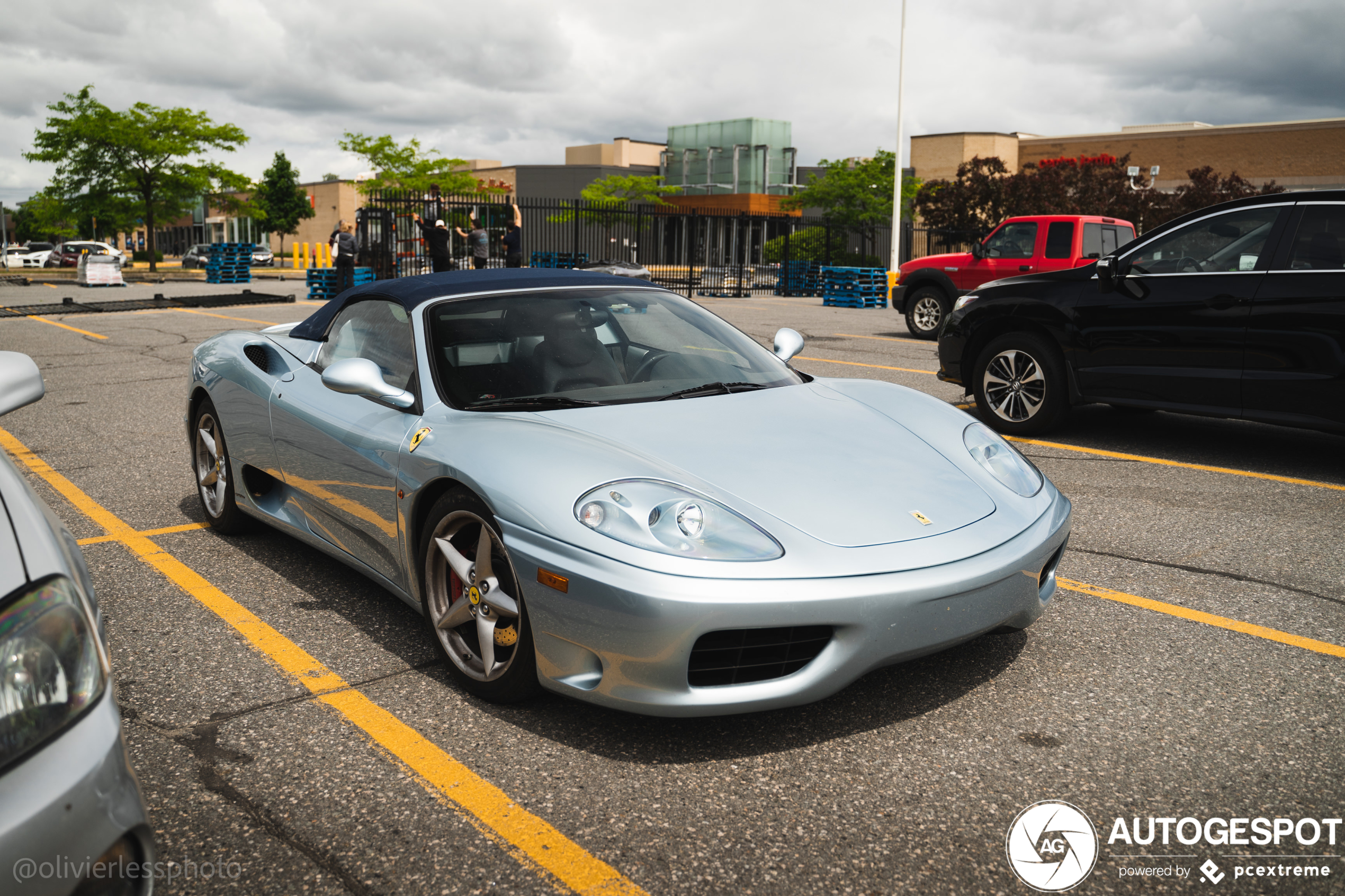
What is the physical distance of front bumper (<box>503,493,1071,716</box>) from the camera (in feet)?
8.38

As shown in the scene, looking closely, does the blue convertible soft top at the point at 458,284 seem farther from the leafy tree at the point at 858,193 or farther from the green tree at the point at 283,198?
the green tree at the point at 283,198

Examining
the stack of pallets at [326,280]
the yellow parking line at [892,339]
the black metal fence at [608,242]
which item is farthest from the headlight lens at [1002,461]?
the stack of pallets at [326,280]

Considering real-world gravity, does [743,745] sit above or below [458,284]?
below

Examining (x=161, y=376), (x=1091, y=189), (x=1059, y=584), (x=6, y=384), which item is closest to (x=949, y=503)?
(x=1059, y=584)

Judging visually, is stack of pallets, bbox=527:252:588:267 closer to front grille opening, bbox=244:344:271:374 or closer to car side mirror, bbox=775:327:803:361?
front grille opening, bbox=244:344:271:374

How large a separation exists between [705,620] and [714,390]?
1.34 meters

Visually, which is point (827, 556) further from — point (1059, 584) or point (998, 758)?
point (1059, 584)

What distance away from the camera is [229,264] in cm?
3078

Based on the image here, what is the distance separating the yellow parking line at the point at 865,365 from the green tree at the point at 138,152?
35996 millimetres

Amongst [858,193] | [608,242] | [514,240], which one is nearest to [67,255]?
[608,242]

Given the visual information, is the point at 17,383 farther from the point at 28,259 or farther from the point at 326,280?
the point at 28,259

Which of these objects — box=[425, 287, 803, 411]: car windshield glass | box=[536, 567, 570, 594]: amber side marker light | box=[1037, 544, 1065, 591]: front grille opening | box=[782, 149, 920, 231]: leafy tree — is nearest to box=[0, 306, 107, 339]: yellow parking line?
box=[425, 287, 803, 411]: car windshield glass

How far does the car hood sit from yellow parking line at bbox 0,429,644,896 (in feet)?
3.28

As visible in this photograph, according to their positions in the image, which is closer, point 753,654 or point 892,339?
point 753,654
